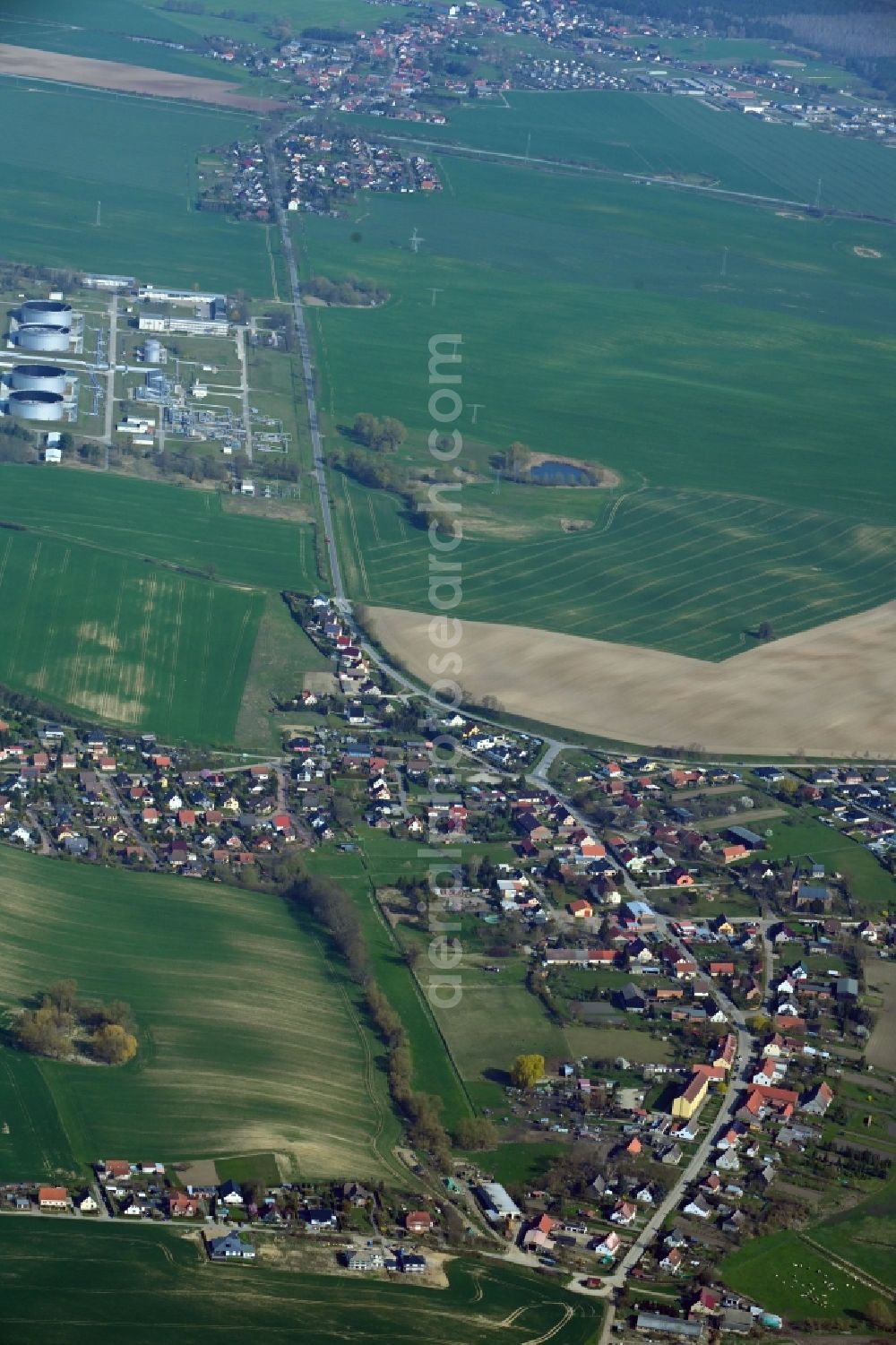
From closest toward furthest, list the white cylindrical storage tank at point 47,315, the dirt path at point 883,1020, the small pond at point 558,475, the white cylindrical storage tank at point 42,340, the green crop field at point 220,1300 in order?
1. the green crop field at point 220,1300
2. the dirt path at point 883,1020
3. the small pond at point 558,475
4. the white cylindrical storage tank at point 42,340
5. the white cylindrical storage tank at point 47,315

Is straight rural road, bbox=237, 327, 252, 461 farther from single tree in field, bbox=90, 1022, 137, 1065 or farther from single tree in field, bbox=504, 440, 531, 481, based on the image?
single tree in field, bbox=90, 1022, 137, 1065

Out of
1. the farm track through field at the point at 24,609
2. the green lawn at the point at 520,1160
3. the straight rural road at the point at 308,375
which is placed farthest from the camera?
the straight rural road at the point at 308,375

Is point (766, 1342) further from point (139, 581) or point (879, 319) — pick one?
point (879, 319)

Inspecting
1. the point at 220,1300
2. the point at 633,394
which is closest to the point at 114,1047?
the point at 220,1300

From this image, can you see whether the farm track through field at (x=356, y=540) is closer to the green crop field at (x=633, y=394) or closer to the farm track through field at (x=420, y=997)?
the green crop field at (x=633, y=394)

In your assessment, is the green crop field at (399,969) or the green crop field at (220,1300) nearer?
the green crop field at (220,1300)

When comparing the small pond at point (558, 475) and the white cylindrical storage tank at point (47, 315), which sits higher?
the white cylindrical storage tank at point (47, 315)

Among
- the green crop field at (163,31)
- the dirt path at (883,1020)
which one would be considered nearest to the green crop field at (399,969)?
the dirt path at (883,1020)

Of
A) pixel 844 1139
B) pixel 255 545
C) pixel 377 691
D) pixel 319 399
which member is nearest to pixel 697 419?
pixel 319 399
